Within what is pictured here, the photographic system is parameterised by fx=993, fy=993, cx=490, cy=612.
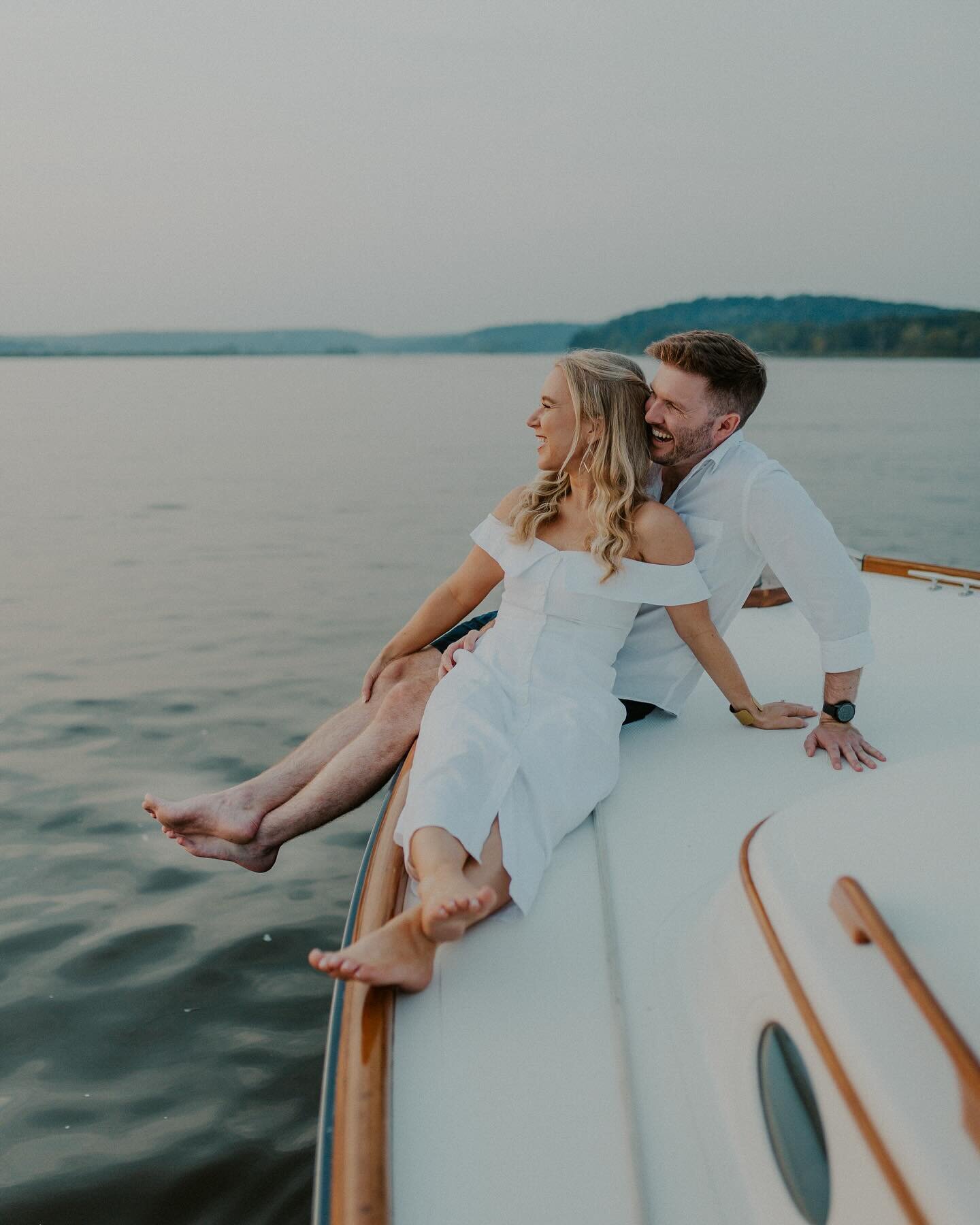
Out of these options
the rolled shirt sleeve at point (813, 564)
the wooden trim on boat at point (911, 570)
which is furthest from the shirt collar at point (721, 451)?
the wooden trim on boat at point (911, 570)

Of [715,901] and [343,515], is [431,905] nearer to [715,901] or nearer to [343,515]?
[715,901]

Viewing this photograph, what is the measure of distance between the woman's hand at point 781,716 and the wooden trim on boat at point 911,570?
1901 millimetres

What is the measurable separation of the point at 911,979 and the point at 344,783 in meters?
1.84

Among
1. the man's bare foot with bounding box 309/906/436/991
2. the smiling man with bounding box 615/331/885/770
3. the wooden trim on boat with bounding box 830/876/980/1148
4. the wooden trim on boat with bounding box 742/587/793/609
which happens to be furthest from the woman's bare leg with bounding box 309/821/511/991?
the wooden trim on boat with bounding box 742/587/793/609

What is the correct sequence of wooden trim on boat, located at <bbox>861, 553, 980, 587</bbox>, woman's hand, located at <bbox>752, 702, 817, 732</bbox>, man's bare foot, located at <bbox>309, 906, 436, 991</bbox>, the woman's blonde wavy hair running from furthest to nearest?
wooden trim on boat, located at <bbox>861, 553, 980, 587</bbox>, woman's hand, located at <bbox>752, 702, 817, 732</bbox>, the woman's blonde wavy hair, man's bare foot, located at <bbox>309, 906, 436, 991</bbox>

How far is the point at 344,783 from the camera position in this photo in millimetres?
2713

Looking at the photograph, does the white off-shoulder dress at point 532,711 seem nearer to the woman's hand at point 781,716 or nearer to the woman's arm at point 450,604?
the woman's arm at point 450,604

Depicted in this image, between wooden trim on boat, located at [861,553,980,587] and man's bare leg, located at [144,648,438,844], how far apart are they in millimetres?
2591

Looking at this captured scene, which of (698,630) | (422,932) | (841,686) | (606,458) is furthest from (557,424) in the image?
(422,932)

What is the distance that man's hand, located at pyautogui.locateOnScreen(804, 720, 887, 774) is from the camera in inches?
98.0

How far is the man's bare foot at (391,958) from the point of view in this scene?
1569 mm

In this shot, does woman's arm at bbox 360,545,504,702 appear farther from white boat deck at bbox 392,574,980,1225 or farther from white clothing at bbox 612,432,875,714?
white boat deck at bbox 392,574,980,1225

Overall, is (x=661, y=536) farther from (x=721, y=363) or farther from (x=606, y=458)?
(x=721, y=363)

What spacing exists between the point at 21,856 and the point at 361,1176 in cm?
324
